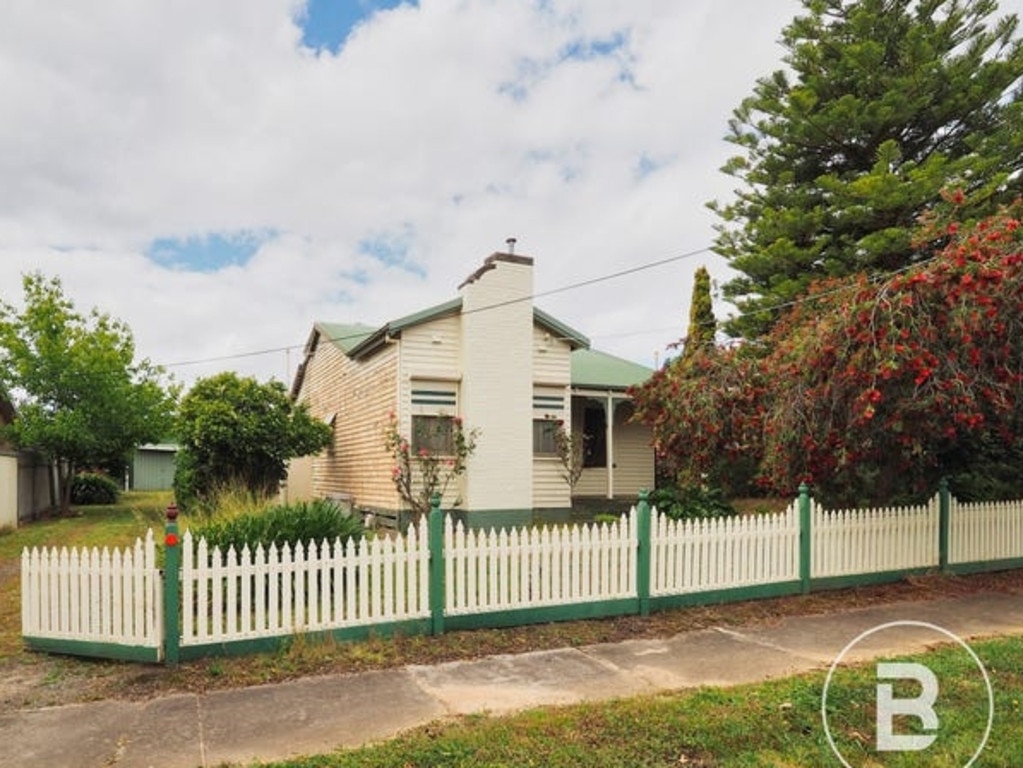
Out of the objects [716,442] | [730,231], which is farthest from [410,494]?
[730,231]

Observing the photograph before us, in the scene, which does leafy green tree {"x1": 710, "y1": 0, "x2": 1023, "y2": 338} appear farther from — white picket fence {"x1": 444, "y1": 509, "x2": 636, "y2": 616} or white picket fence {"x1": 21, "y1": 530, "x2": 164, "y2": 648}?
white picket fence {"x1": 21, "y1": 530, "x2": 164, "y2": 648}

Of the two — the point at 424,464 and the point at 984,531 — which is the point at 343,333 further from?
the point at 984,531

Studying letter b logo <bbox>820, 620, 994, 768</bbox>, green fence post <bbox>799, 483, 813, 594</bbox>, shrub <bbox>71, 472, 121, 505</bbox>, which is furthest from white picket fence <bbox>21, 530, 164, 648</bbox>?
shrub <bbox>71, 472, 121, 505</bbox>

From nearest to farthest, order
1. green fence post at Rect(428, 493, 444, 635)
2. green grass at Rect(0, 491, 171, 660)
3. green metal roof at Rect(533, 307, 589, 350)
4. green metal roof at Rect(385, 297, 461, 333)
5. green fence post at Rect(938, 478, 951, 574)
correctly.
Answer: green fence post at Rect(428, 493, 444, 635) → green grass at Rect(0, 491, 171, 660) → green fence post at Rect(938, 478, 951, 574) → green metal roof at Rect(385, 297, 461, 333) → green metal roof at Rect(533, 307, 589, 350)

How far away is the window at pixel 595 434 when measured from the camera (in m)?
18.7

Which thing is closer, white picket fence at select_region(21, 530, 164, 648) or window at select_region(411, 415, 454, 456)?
white picket fence at select_region(21, 530, 164, 648)

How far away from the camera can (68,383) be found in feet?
66.9

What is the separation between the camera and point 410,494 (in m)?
13.8

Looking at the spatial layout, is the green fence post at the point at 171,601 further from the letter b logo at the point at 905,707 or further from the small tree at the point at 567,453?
the small tree at the point at 567,453

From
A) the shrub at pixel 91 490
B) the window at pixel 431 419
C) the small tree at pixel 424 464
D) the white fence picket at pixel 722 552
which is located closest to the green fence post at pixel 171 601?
the white fence picket at pixel 722 552

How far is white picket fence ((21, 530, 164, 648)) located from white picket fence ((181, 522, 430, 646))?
27 cm

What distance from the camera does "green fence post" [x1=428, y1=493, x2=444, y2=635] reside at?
6738mm

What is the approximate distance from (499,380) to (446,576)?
8106 mm

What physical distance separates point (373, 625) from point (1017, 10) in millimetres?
20231
